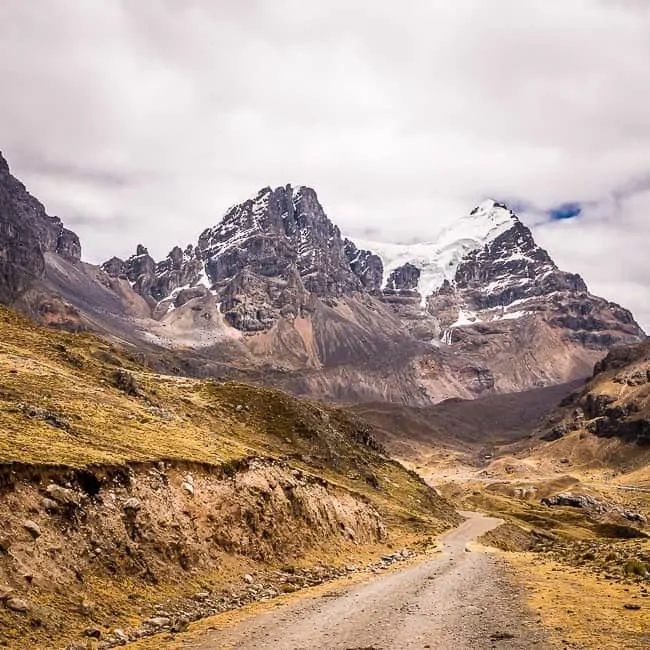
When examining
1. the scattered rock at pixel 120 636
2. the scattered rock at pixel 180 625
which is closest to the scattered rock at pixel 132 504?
the scattered rock at pixel 180 625

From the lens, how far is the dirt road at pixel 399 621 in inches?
838

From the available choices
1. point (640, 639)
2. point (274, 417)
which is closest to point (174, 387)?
point (274, 417)

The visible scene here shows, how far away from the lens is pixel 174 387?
230 ft

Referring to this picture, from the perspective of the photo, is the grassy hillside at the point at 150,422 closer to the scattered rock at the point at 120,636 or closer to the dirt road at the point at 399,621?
the scattered rock at the point at 120,636

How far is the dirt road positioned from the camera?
69.9 feet

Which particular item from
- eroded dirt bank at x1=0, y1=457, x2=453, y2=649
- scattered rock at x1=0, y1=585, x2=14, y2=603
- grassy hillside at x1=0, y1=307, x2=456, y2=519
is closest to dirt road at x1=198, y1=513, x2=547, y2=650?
eroded dirt bank at x1=0, y1=457, x2=453, y2=649

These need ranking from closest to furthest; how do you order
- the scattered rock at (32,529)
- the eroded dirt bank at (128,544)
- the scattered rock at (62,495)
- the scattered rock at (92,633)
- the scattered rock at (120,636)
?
the scattered rock at (92,633) → the eroded dirt bank at (128,544) → the scattered rock at (120,636) → the scattered rock at (32,529) → the scattered rock at (62,495)

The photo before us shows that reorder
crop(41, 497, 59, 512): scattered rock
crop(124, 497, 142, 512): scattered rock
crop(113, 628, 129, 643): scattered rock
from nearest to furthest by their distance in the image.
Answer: crop(113, 628, 129, 643): scattered rock → crop(41, 497, 59, 512): scattered rock → crop(124, 497, 142, 512): scattered rock

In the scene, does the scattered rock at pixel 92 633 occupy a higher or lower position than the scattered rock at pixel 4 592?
lower

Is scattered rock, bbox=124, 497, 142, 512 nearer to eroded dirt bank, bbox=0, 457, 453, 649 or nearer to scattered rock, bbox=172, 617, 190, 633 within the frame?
eroded dirt bank, bbox=0, 457, 453, 649

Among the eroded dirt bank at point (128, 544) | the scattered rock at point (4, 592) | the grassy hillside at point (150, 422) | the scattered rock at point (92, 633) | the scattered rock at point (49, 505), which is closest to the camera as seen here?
the scattered rock at point (4, 592)

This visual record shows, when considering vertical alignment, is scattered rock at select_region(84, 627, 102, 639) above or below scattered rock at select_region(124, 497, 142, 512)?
below

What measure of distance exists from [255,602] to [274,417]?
44.3 metres

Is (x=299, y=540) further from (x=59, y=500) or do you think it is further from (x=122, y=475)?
(x=59, y=500)
